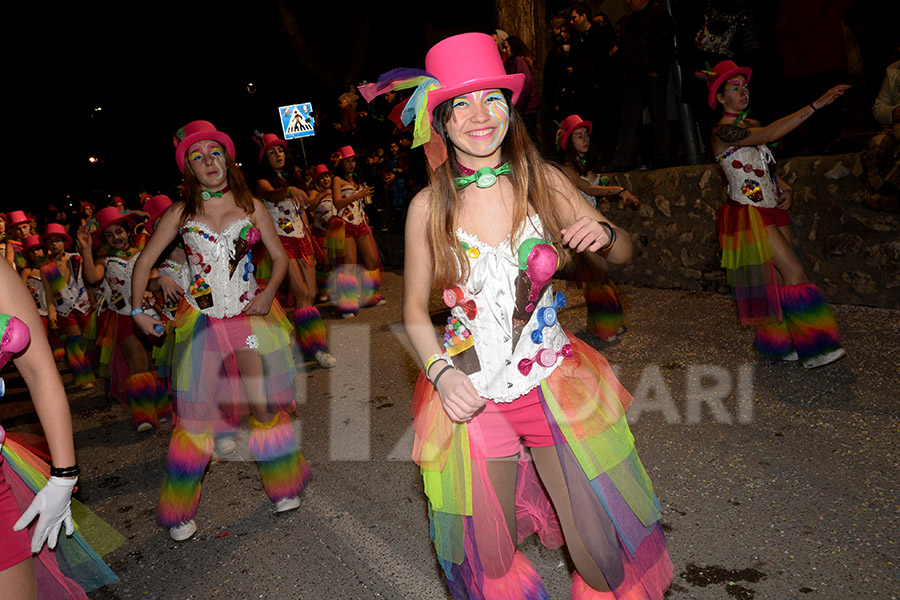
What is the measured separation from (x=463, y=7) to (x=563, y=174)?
705 inches

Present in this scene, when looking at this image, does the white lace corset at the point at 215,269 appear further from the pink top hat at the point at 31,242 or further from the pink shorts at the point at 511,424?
the pink top hat at the point at 31,242

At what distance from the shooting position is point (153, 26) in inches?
1039

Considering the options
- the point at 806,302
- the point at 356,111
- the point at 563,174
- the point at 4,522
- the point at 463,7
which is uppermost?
the point at 463,7

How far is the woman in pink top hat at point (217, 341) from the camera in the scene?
3.98 metres

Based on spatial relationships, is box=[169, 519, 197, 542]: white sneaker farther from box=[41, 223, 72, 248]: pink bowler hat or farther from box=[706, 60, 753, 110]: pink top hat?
box=[41, 223, 72, 248]: pink bowler hat

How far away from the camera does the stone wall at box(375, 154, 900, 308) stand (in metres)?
5.95

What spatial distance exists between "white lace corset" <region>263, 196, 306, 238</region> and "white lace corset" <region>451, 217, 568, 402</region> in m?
6.84

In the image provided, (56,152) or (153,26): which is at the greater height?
(153,26)

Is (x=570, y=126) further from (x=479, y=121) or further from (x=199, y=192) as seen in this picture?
(x=479, y=121)

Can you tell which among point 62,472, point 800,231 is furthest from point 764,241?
point 62,472

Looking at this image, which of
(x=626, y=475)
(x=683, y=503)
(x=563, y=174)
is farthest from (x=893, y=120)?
(x=626, y=475)

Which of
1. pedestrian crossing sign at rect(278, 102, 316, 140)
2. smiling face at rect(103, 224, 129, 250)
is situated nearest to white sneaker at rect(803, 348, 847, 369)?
smiling face at rect(103, 224, 129, 250)

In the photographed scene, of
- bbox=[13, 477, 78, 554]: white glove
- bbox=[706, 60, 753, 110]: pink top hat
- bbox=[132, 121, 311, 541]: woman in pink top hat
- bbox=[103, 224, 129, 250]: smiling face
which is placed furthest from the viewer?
bbox=[103, 224, 129, 250]: smiling face

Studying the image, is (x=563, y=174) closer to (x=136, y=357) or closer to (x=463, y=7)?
(x=136, y=357)
